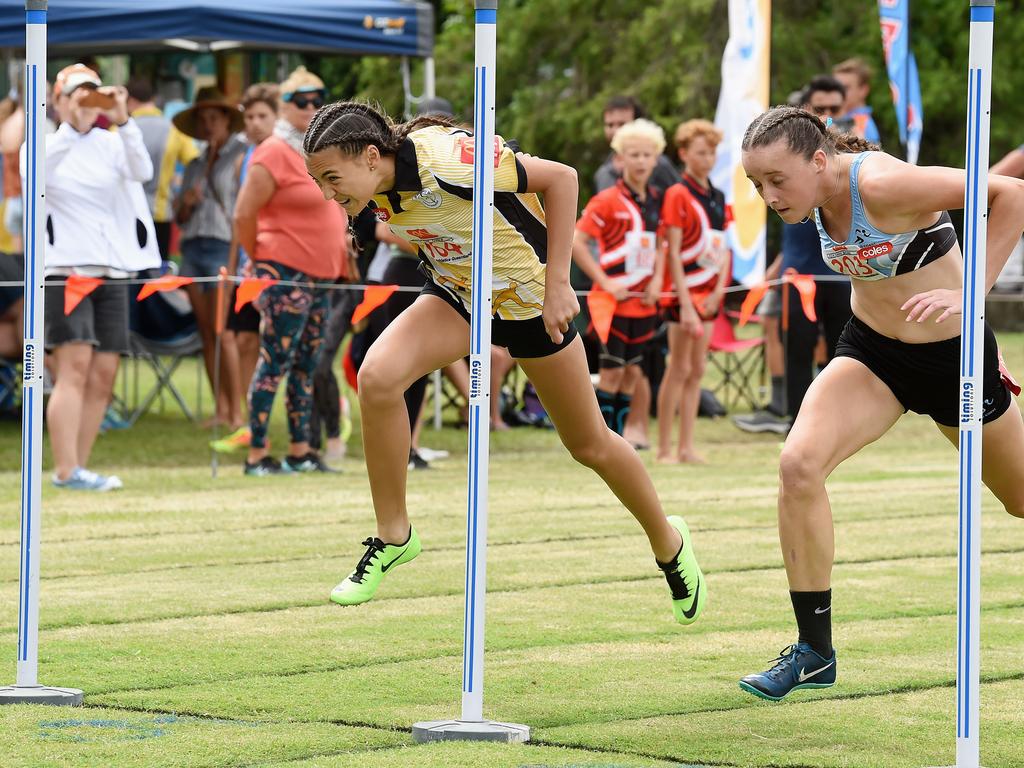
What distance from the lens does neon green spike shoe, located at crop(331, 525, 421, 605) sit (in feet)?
18.3

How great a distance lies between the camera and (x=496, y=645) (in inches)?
241

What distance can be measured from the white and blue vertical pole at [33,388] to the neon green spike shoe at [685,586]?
2.02 m

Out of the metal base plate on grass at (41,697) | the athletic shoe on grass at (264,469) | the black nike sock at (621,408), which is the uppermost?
the black nike sock at (621,408)

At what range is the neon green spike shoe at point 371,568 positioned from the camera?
557cm

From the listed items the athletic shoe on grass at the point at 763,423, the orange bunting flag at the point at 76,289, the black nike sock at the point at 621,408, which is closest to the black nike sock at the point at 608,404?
the black nike sock at the point at 621,408

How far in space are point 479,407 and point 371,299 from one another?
6.10 m

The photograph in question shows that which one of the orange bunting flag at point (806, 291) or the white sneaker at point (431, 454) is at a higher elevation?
the orange bunting flag at point (806, 291)

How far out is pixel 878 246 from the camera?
5086 mm

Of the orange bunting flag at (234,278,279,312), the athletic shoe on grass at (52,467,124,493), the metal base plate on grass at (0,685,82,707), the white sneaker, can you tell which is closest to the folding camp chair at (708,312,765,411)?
the white sneaker

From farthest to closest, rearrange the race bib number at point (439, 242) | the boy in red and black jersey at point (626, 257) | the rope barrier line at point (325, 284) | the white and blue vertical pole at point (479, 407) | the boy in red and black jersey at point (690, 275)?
the boy in red and black jersey at point (626, 257) → the boy in red and black jersey at point (690, 275) → the rope barrier line at point (325, 284) → the race bib number at point (439, 242) → the white and blue vertical pole at point (479, 407)

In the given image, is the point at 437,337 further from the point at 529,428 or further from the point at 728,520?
the point at 529,428

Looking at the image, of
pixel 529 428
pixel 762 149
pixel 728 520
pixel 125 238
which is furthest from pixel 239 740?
pixel 529 428

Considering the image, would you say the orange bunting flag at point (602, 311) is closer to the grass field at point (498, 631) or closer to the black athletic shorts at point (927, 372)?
the grass field at point (498, 631)

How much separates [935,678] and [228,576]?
10.2 ft
